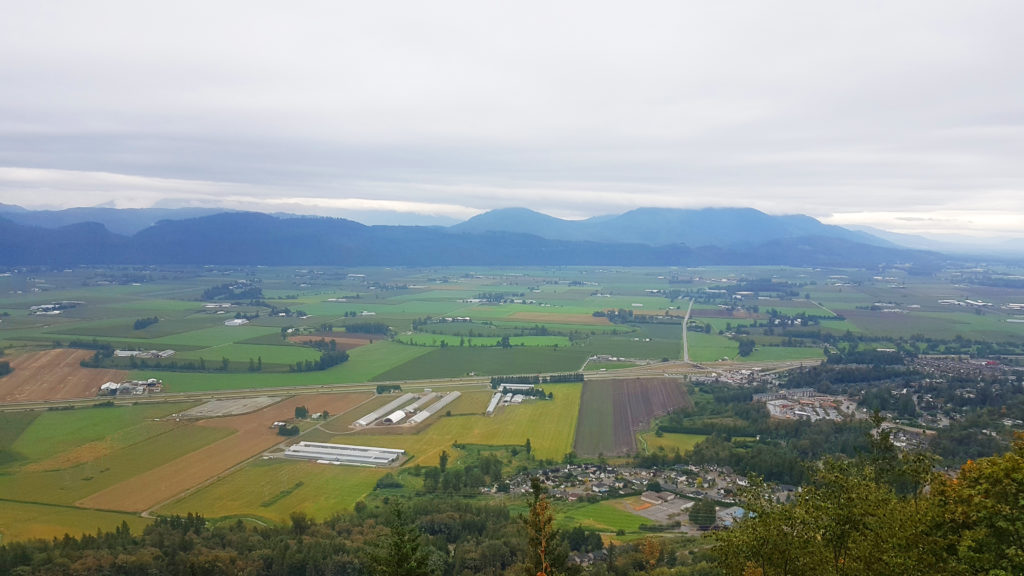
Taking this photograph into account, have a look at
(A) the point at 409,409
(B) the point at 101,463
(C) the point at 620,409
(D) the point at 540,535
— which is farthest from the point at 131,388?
(D) the point at 540,535

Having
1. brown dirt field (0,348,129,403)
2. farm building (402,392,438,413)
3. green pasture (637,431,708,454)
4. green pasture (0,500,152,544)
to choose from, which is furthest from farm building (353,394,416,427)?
brown dirt field (0,348,129,403)

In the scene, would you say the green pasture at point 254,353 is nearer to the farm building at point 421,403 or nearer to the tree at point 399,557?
the farm building at point 421,403

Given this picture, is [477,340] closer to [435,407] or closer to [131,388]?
[435,407]

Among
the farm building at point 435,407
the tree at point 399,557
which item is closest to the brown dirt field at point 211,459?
the farm building at point 435,407

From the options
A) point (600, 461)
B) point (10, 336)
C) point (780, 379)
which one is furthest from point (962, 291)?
point (10, 336)

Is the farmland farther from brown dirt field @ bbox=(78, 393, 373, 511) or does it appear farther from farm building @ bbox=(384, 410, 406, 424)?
farm building @ bbox=(384, 410, 406, 424)

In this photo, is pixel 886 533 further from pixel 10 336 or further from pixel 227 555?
pixel 10 336
